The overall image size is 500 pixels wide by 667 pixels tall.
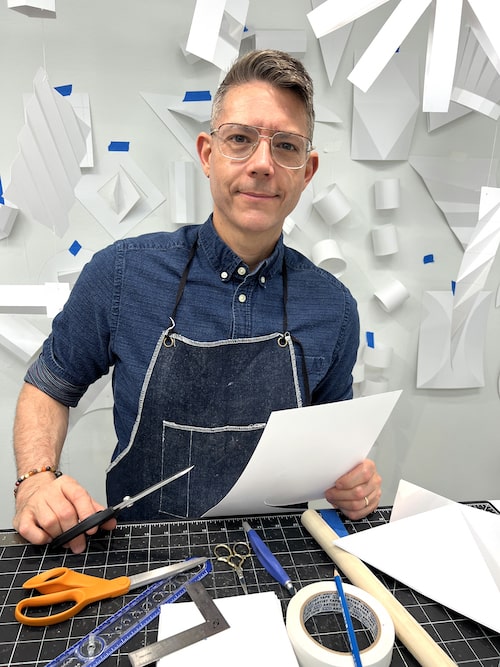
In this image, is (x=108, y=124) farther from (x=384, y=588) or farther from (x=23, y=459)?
(x=384, y=588)

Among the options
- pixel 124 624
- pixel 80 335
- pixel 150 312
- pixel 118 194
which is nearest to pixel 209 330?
pixel 150 312

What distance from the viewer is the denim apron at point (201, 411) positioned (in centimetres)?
109

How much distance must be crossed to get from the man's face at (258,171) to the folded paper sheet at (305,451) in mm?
448

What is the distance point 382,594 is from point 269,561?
157mm

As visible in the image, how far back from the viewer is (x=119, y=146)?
5.22 feet

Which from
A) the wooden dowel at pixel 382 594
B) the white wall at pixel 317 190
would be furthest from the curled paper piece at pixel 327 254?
the wooden dowel at pixel 382 594

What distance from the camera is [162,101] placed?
157cm

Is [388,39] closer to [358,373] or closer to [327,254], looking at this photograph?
[327,254]

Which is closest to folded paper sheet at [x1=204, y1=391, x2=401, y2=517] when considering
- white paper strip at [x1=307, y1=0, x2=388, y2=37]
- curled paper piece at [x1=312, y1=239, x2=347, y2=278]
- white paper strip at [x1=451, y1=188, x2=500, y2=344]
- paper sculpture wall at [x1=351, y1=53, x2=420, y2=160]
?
white paper strip at [x1=451, y1=188, x2=500, y2=344]

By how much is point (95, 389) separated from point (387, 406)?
114 centimetres

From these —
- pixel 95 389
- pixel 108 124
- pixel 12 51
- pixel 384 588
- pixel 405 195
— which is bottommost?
pixel 95 389

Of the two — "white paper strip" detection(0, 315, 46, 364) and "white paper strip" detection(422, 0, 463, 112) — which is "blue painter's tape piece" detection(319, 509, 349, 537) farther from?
"white paper strip" detection(0, 315, 46, 364)

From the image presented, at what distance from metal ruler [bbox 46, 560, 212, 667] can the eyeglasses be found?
0.75 metres

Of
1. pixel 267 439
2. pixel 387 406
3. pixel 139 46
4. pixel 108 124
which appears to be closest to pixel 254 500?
pixel 267 439
